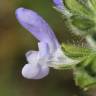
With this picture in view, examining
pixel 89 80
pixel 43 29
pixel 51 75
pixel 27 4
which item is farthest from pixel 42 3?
pixel 89 80

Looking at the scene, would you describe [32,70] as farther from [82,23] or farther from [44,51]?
[82,23]

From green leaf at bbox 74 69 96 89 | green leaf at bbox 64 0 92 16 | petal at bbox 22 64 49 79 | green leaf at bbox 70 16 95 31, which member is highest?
green leaf at bbox 64 0 92 16

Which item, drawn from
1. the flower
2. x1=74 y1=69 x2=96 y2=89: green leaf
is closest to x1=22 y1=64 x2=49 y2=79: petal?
the flower

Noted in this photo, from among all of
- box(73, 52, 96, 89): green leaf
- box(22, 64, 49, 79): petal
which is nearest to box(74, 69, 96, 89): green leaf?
box(73, 52, 96, 89): green leaf

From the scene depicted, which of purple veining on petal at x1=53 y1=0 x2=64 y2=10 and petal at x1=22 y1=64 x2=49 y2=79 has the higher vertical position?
purple veining on petal at x1=53 y1=0 x2=64 y2=10

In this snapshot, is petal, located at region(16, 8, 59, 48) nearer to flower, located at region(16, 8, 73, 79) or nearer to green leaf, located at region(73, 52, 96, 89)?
flower, located at region(16, 8, 73, 79)

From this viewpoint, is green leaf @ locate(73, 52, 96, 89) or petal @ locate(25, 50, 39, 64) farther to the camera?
petal @ locate(25, 50, 39, 64)

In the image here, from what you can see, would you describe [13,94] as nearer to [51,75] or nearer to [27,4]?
[51,75]

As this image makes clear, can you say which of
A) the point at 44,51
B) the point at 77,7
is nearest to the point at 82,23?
the point at 77,7
